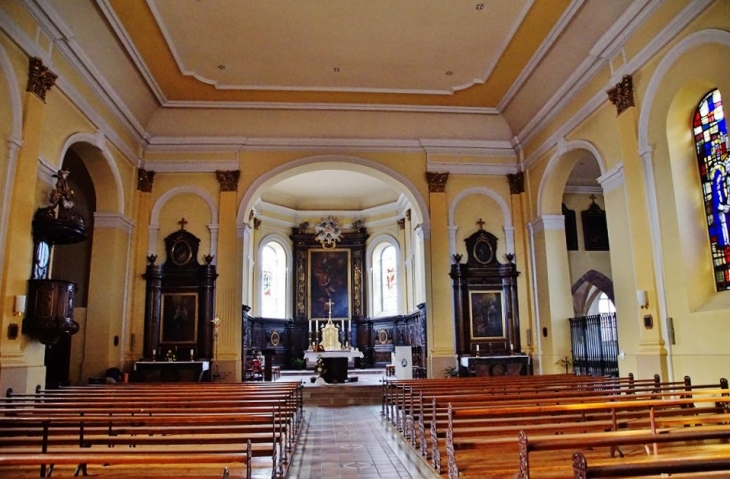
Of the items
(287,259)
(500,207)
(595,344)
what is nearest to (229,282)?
(500,207)

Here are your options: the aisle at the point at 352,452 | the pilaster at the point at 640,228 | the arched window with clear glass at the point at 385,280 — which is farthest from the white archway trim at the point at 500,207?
the arched window with clear glass at the point at 385,280

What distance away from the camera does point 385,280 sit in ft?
76.0

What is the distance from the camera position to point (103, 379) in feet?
36.9

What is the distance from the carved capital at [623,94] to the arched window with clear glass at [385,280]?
13.5 meters

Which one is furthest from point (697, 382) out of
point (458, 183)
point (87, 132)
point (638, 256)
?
point (87, 132)

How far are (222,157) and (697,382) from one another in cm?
1126

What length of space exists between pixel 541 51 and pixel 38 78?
9224 millimetres

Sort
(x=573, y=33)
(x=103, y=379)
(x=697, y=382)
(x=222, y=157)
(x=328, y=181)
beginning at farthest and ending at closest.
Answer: (x=328, y=181) → (x=222, y=157) → (x=103, y=379) → (x=573, y=33) → (x=697, y=382)

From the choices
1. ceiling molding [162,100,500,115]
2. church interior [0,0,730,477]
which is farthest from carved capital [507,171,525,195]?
ceiling molding [162,100,500,115]

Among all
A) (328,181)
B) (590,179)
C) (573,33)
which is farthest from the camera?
(328,181)

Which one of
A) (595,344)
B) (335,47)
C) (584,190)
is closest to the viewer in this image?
(335,47)

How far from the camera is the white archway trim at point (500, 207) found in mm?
14312

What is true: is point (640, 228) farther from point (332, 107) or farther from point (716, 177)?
point (332, 107)

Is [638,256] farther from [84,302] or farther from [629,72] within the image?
[84,302]
